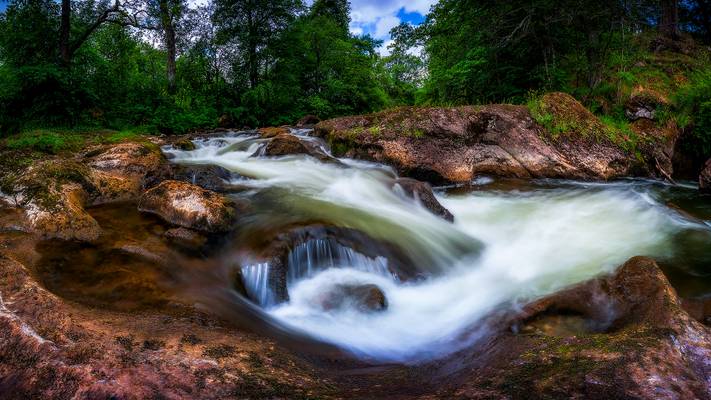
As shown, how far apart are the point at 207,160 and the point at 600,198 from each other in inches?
338

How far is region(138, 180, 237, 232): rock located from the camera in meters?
4.68

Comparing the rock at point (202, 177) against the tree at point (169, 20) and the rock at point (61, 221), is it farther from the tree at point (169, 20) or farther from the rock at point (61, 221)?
the tree at point (169, 20)

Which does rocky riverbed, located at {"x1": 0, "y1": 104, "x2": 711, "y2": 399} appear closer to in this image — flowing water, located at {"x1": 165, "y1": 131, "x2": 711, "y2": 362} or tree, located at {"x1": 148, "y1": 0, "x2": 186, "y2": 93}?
flowing water, located at {"x1": 165, "y1": 131, "x2": 711, "y2": 362}

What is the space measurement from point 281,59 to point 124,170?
51.8 ft

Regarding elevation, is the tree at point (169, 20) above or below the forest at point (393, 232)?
above

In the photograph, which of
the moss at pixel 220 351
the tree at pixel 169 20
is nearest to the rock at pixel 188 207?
the moss at pixel 220 351

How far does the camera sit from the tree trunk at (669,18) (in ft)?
52.7

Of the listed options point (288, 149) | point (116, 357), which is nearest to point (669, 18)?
point (288, 149)

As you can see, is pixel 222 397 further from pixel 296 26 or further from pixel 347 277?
pixel 296 26

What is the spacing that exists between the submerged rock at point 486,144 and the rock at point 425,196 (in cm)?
145

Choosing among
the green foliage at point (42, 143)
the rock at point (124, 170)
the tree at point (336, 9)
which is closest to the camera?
the rock at point (124, 170)

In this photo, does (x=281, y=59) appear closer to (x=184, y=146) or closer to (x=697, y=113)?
(x=184, y=146)

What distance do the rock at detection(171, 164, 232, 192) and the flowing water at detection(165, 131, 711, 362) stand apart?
12.7 inches

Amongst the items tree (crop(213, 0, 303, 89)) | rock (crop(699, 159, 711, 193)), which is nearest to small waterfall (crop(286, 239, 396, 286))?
rock (crop(699, 159, 711, 193))
